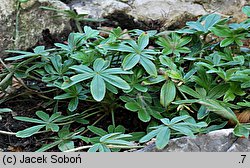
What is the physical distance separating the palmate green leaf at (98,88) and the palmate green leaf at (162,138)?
20cm

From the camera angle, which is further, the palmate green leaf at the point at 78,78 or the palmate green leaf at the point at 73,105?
the palmate green leaf at the point at 73,105

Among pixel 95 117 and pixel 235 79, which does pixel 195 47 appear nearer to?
pixel 235 79

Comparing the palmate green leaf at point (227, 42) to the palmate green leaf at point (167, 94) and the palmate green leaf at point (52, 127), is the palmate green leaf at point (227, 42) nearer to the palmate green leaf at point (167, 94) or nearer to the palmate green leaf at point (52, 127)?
the palmate green leaf at point (167, 94)

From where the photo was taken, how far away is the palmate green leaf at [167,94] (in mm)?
1251

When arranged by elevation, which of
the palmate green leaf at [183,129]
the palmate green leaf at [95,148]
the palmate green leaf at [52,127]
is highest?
the palmate green leaf at [183,129]

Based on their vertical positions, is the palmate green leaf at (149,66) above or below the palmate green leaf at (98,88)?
above

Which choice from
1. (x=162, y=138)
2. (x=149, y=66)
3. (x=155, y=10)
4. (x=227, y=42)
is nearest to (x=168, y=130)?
(x=162, y=138)

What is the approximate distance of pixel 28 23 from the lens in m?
1.84

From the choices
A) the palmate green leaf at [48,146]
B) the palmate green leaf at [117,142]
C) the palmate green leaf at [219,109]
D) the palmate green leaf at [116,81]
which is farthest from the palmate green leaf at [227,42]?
the palmate green leaf at [48,146]

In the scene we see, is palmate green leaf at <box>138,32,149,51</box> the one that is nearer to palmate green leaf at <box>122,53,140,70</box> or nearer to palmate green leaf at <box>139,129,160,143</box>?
palmate green leaf at <box>122,53,140,70</box>

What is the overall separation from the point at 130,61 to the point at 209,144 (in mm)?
357

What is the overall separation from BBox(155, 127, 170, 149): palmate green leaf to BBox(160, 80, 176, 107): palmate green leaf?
157 mm

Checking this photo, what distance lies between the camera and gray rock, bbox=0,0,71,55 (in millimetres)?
1792
